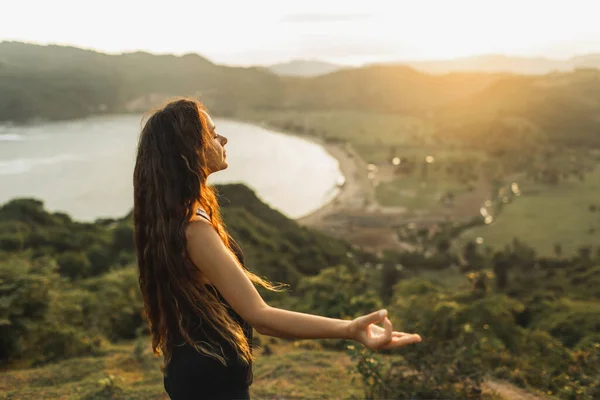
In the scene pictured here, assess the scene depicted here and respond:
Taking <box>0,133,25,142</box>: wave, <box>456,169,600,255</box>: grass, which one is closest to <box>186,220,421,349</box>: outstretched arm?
<box>456,169,600,255</box>: grass

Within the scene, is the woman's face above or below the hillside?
below

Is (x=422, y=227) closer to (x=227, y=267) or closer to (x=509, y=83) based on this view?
(x=227, y=267)

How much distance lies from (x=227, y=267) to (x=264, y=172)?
208 ft

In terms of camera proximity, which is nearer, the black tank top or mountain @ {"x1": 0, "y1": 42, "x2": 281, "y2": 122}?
the black tank top

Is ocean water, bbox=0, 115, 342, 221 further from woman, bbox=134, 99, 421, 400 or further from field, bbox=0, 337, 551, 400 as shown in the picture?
woman, bbox=134, 99, 421, 400

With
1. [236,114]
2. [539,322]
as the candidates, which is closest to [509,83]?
[236,114]

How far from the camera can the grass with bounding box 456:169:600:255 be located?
45.2 metres

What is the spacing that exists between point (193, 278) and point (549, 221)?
185ft

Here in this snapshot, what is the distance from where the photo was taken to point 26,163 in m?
51.2

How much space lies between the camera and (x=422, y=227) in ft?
169

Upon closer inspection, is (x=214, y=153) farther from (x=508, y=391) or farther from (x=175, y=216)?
(x=508, y=391)

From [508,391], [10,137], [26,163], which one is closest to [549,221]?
[508,391]

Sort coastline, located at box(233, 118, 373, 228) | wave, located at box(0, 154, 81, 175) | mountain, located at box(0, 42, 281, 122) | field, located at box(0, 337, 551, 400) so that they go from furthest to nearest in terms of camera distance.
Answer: coastline, located at box(233, 118, 373, 228) < wave, located at box(0, 154, 81, 175) < mountain, located at box(0, 42, 281, 122) < field, located at box(0, 337, 551, 400)

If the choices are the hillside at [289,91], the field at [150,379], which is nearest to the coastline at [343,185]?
the hillside at [289,91]
